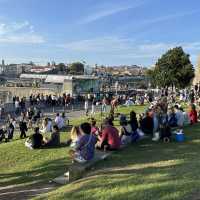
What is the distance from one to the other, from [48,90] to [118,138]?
39.9 metres

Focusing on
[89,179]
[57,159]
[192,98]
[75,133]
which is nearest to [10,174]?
[57,159]

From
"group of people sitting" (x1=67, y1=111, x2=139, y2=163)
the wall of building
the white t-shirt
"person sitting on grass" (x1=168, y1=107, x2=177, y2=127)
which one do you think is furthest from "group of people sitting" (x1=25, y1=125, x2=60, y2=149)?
the wall of building

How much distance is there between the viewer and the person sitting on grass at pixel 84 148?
1254 cm

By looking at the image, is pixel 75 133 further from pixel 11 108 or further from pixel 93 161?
pixel 11 108

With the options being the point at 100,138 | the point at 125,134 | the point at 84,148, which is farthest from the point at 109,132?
the point at 84,148

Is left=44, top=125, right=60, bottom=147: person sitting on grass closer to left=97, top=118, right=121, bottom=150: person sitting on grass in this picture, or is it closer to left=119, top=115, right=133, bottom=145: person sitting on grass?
left=119, top=115, right=133, bottom=145: person sitting on grass

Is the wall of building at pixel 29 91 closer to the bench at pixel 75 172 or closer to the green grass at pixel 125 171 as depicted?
the green grass at pixel 125 171

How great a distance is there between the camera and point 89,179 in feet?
36.3

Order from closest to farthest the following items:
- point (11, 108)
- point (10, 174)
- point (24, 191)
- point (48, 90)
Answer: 1. point (24, 191)
2. point (10, 174)
3. point (11, 108)
4. point (48, 90)

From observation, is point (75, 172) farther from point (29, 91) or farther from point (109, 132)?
point (29, 91)

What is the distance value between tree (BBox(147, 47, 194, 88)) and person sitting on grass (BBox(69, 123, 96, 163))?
44.9m

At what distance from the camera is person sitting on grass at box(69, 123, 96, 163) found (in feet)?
41.1

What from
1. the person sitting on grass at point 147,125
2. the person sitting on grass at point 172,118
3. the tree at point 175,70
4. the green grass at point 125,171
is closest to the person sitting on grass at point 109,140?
the green grass at point 125,171

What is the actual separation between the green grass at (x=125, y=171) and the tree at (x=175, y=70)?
38.6m
